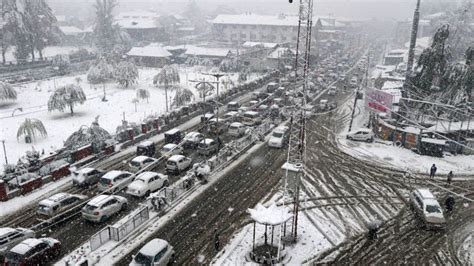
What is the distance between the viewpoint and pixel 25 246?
17250 mm

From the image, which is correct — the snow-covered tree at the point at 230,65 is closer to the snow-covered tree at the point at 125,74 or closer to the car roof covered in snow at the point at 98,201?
the snow-covered tree at the point at 125,74

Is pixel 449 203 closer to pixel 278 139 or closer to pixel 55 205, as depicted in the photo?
pixel 278 139

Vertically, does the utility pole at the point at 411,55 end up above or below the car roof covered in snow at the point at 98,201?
above

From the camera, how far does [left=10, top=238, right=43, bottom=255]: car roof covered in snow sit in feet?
55.7

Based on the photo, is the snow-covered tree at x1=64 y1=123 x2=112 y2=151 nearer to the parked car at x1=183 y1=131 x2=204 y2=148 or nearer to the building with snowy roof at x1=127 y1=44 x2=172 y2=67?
the parked car at x1=183 y1=131 x2=204 y2=148

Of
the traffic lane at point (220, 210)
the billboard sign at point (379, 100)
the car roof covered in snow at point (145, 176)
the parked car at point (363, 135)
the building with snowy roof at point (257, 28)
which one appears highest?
the building with snowy roof at point (257, 28)

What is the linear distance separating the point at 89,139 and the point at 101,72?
3235 cm

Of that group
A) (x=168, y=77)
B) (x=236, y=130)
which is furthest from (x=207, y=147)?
(x=168, y=77)

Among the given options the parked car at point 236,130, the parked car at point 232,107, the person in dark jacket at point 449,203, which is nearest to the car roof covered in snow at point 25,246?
the parked car at point 236,130

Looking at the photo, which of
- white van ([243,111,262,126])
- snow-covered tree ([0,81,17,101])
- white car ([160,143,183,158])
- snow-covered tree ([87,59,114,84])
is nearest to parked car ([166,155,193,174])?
white car ([160,143,183,158])

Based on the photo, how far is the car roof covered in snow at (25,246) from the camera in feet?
55.7

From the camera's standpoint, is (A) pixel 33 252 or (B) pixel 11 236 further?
(B) pixel 11 236

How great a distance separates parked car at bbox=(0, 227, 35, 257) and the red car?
3.64ft

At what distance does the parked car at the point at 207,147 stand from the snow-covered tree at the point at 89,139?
7860 millimetres
